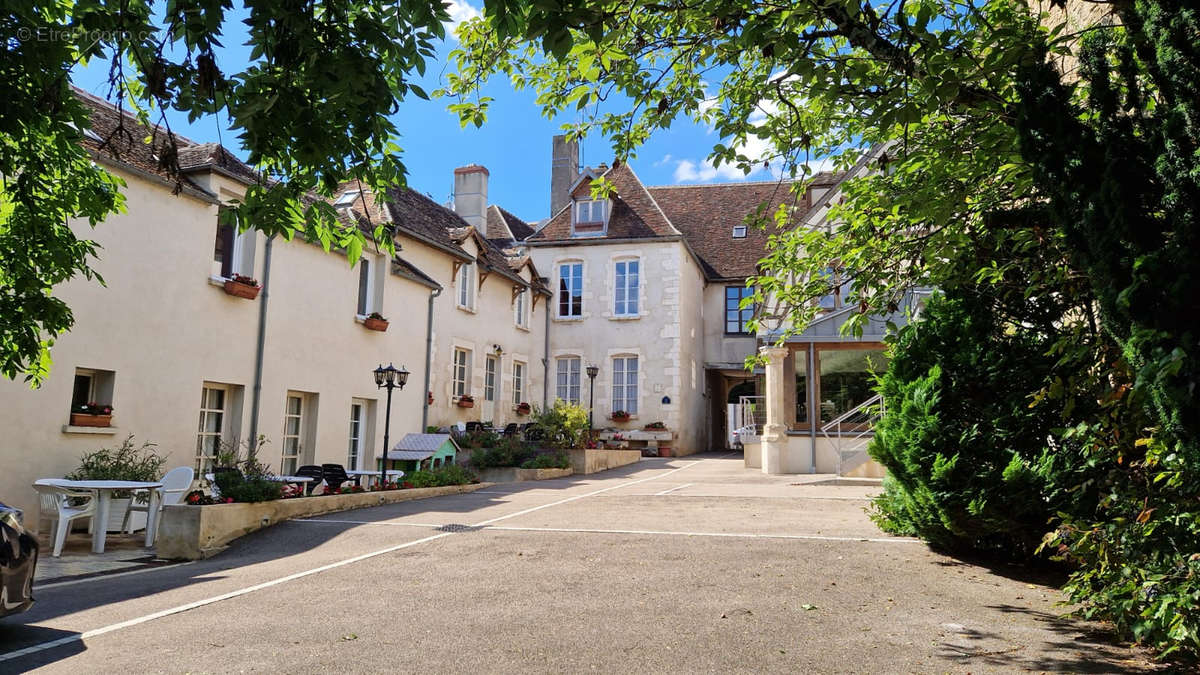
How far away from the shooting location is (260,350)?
522 inches

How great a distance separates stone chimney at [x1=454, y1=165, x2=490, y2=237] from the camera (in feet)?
89.2

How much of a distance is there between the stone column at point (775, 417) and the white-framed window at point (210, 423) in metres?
10.7

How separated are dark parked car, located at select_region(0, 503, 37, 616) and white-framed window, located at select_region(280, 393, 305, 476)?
9657 millimetres

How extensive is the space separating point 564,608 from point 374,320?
11.9m

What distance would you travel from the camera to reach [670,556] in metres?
7.17

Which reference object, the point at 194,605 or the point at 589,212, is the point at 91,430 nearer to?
the point at 194,605

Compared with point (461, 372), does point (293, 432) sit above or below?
below

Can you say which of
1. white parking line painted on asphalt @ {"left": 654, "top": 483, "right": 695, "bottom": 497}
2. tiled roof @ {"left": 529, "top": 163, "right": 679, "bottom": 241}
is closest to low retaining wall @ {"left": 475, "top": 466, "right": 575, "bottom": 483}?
white parking line painted on asphalt @ {"left": 654, "top": 483, "right": 695, "bottom": 497}

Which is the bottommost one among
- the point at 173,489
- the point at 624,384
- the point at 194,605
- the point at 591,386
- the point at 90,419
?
the point at 194,605

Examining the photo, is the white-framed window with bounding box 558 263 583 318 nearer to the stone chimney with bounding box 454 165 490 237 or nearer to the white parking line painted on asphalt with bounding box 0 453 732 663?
the stone chimney with bounding box 454 165 490 237

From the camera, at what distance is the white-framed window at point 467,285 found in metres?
21.2

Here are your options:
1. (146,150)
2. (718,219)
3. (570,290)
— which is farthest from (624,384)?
(146,150)

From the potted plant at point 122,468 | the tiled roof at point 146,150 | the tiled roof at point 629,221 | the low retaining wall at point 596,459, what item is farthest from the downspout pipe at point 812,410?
the potted plant at point 122,468

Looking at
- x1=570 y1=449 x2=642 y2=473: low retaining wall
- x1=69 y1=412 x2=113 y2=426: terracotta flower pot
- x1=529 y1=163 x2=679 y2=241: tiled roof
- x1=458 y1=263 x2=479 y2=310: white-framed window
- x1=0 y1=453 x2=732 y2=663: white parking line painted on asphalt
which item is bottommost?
x1=0 y1=453 x2=732 y2=663: white parking line painted on asphalt
